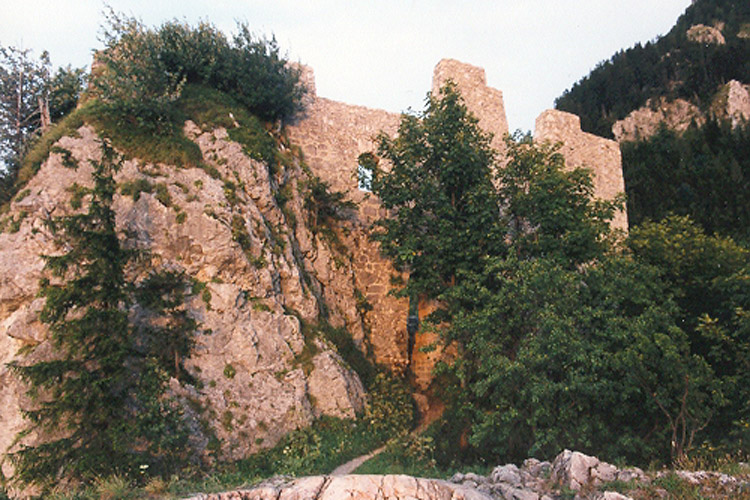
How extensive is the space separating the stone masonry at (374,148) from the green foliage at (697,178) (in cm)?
600

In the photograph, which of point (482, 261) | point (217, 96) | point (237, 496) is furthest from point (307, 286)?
point (237, 496)

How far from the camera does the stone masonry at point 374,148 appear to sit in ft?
55.4

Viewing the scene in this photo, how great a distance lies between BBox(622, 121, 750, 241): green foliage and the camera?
26.1m

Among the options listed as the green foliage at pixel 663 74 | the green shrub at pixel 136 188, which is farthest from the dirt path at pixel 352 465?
the green foliage at pixel 663 74

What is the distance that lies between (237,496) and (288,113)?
13531 mm

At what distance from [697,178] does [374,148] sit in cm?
2131

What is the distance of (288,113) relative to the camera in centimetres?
1781

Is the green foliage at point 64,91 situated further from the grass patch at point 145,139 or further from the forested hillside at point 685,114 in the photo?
the forested hillside at point 685,114

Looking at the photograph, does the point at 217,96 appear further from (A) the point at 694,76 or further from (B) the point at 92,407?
(A) the point at 694,76

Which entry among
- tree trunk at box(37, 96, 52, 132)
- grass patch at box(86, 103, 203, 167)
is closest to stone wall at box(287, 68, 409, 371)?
grass patch at box(86, 103, 203, 167)

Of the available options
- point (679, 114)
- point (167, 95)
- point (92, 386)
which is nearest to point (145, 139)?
point (167, 95)

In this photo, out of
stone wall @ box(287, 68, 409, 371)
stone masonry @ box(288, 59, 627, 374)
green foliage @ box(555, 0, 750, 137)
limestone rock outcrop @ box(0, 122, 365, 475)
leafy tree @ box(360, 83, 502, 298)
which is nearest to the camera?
limestone rock outcrop @ box(0, 122, 365, 475)

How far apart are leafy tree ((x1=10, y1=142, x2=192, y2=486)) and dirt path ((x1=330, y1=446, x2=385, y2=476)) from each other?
302cm

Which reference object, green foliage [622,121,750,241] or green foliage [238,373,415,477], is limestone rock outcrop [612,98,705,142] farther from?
green foliage [238,373,415,477]
